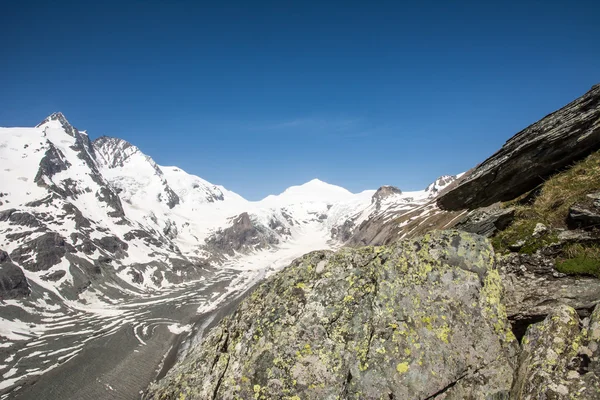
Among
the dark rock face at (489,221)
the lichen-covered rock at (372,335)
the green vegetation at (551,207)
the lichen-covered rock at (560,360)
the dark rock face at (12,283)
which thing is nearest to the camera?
the lichen-covered rock at (560,360)

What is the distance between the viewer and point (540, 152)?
754 inches

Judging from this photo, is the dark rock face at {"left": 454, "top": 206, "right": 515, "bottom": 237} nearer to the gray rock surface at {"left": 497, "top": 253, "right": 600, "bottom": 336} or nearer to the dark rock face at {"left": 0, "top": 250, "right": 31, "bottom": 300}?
the gray rock surface at {"left": 497, "top": 253, "right": 600, "bottom": 336}

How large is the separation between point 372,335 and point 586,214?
10211mm

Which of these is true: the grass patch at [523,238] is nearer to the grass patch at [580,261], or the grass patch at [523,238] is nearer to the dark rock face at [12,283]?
the grass patch at [580,261]

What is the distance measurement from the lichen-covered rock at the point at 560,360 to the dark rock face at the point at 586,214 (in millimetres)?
5283

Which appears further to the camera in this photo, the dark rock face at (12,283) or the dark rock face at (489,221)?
the dark rock face at (12,283)

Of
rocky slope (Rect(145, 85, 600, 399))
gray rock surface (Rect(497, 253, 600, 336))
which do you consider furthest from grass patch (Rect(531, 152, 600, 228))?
gray rock surface (Rect(497, 253, 600, 336))

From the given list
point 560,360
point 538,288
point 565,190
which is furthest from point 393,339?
point 565,190

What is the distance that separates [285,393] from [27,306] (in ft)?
728

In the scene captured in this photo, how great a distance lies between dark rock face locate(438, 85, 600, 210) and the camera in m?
17.6

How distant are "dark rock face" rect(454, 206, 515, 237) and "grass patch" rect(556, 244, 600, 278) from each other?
373 cm

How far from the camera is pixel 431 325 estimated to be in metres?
9.31

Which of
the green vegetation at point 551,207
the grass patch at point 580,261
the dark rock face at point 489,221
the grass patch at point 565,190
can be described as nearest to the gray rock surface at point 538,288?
the grass patch at point 580,261

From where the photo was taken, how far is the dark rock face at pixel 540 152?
57.9 feet
